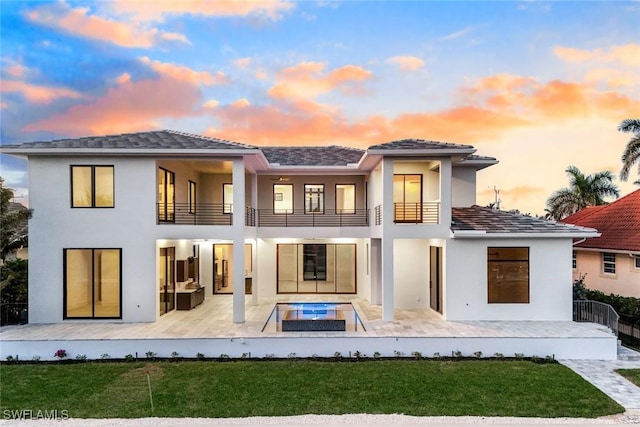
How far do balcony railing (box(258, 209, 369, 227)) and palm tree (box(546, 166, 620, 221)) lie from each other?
77.5 feet

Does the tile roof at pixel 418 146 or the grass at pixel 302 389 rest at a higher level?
the tile roof at pixel 418 146

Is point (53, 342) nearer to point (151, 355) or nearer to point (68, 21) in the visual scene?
point (151, 355)

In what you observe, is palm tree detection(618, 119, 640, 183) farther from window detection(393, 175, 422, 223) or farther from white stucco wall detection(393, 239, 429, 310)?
white stucco wall detection(393, 239, 429, 310)

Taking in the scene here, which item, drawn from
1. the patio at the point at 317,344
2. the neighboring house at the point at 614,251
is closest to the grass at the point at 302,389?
the patio at the point at 317,344

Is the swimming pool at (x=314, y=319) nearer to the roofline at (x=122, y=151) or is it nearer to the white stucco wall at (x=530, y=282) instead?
the white stucco wall at (x=530, y=282)

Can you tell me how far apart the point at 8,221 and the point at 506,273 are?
18.6 metres

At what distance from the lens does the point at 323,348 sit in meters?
11.6

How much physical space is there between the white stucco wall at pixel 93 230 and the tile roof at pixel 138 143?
21.0 inches

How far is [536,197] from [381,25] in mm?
24955

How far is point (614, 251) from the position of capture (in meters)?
17.8

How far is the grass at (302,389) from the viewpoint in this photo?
324 inches

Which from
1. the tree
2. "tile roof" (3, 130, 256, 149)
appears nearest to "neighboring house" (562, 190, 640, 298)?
"tile roof" (3, 130, 256, 149)

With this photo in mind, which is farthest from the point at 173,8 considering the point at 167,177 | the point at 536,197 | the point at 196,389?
the point at 536,197

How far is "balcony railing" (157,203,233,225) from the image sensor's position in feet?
49.2
